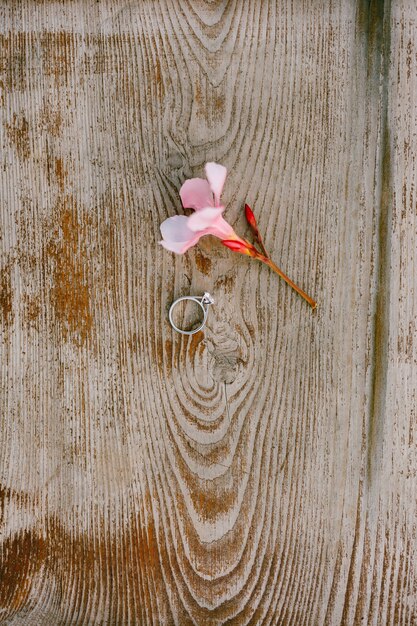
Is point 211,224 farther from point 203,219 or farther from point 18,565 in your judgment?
point 18,565

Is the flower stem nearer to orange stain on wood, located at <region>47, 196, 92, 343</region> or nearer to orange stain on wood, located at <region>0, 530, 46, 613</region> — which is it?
orange stain on wood, located at <region>47, 196, 92, 343</region>

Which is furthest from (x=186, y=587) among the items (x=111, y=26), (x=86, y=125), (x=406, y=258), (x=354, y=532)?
(x=111, y=26)

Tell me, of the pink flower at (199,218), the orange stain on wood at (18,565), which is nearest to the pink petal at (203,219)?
the pink flower at (199,218)

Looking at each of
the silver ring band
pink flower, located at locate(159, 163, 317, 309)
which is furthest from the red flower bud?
the silver ring band

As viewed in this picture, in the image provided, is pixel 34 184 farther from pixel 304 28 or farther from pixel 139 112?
pixel 304 28

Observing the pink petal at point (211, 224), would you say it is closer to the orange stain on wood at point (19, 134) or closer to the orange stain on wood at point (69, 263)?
the orange stain on wood at point (69, 263)

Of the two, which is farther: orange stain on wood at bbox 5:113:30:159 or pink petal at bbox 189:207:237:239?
orange stain on wood at bbox 5:113:30:159

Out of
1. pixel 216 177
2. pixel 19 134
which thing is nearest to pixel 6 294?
pixel 19 134
